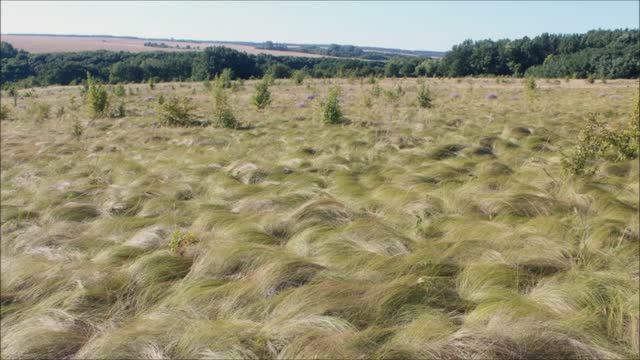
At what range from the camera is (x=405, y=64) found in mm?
65188

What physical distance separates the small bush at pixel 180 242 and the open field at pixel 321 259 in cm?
2

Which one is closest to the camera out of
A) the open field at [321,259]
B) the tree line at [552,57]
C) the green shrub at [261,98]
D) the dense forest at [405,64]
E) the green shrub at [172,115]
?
the open field at [321,259]

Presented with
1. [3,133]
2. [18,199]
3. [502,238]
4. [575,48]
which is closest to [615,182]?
[502,238]

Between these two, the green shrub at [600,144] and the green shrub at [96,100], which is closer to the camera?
the green shrub at [600,144]

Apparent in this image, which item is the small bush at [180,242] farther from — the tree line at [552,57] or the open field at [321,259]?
the tree line at [552,57]

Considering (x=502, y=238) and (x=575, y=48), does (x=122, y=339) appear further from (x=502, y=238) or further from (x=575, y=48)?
(x=575, y=48)

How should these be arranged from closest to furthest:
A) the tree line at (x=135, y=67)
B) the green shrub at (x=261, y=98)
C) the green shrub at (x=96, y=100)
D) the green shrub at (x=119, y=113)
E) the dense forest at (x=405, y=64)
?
the green shrub at (x=96, y=100), the green shrub at (x=119, y=113), the green shrub at (x=261, y=98), the dense forest at (x=405, y=64), the tree line at (x=135, y=67)

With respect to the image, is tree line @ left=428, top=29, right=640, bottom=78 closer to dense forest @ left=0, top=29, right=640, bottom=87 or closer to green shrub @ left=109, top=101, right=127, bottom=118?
dense forest @ left=0, top=29, right=640, bottom=87

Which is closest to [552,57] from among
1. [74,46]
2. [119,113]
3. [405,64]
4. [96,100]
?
[405,64]

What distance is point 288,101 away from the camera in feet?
74.5

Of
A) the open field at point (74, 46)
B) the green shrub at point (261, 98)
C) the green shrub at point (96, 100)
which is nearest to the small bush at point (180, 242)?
the green shrub at point (96, 100)

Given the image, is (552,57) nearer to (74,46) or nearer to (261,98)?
(261,98)

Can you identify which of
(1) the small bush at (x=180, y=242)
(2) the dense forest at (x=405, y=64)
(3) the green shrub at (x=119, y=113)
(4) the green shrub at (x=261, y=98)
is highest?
(2) the dense forest at (x=405, y=64)

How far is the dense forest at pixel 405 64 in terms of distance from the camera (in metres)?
51.9
